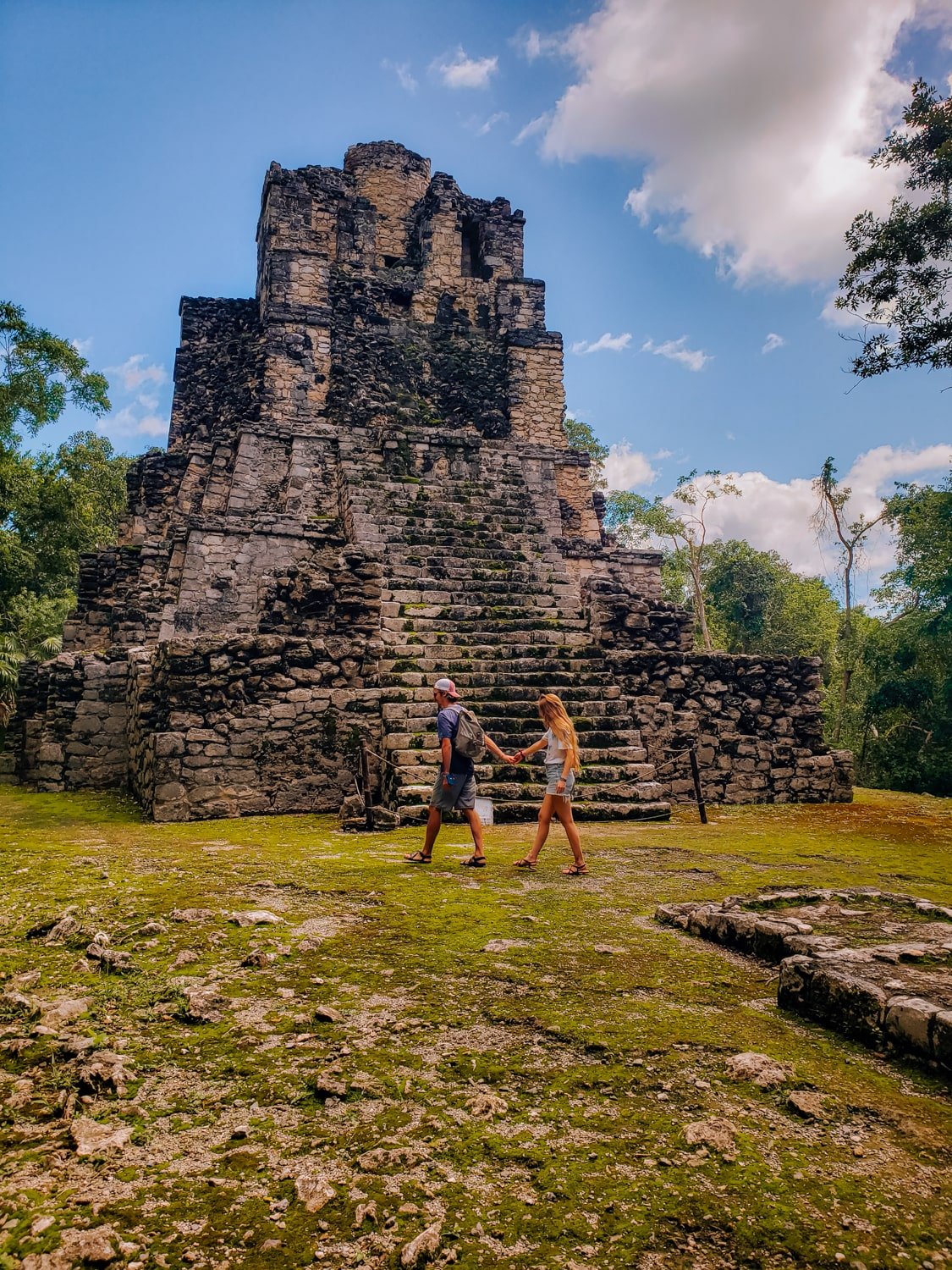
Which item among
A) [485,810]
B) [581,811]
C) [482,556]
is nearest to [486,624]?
[482,556]

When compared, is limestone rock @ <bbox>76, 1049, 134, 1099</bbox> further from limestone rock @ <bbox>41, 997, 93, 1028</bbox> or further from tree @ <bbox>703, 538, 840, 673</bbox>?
tree @ <bbox>703, 538, 840, 673</bbox>

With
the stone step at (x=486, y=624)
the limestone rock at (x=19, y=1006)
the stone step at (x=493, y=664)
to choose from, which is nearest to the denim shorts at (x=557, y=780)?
the limestone rock at (x=19, y=1006)

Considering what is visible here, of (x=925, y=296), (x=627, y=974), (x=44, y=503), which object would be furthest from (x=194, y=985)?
(x=44, y=503)

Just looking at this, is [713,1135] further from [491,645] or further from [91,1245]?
[491,645]

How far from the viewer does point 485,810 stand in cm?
746

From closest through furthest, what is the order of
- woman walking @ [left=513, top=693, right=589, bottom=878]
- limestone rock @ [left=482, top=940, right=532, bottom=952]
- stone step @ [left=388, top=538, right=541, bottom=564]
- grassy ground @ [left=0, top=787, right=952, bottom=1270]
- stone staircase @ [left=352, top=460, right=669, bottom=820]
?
grassy ground @ [left=0, top=787, right=952, bottom=1270]
limestone rock @ [left=482, top=940, right=532, bottom=952]
woman walking @ [left=513, top=693, right=589, bottom=878]
stone staircase @ [left=352, top=460, right=669, bottom=820]
stone step @ [left=388, top=538, right=541, bottom=564]

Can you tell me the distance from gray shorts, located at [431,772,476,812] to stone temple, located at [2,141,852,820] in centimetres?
182

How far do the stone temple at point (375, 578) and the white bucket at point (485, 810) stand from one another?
0.29 m

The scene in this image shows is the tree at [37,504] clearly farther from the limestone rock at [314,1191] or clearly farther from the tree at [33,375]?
the limestone rock at [314,1191]

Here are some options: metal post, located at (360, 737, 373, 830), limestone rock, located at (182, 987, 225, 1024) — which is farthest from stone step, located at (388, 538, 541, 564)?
limestone rock, located at (182, 987, 225, 1024)

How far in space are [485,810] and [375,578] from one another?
371 cm

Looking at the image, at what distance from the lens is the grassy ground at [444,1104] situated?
154cm

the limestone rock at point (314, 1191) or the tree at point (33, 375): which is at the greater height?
the tree at point (33, 375)

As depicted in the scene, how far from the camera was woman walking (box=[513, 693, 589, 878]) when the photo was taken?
17.1 ft
